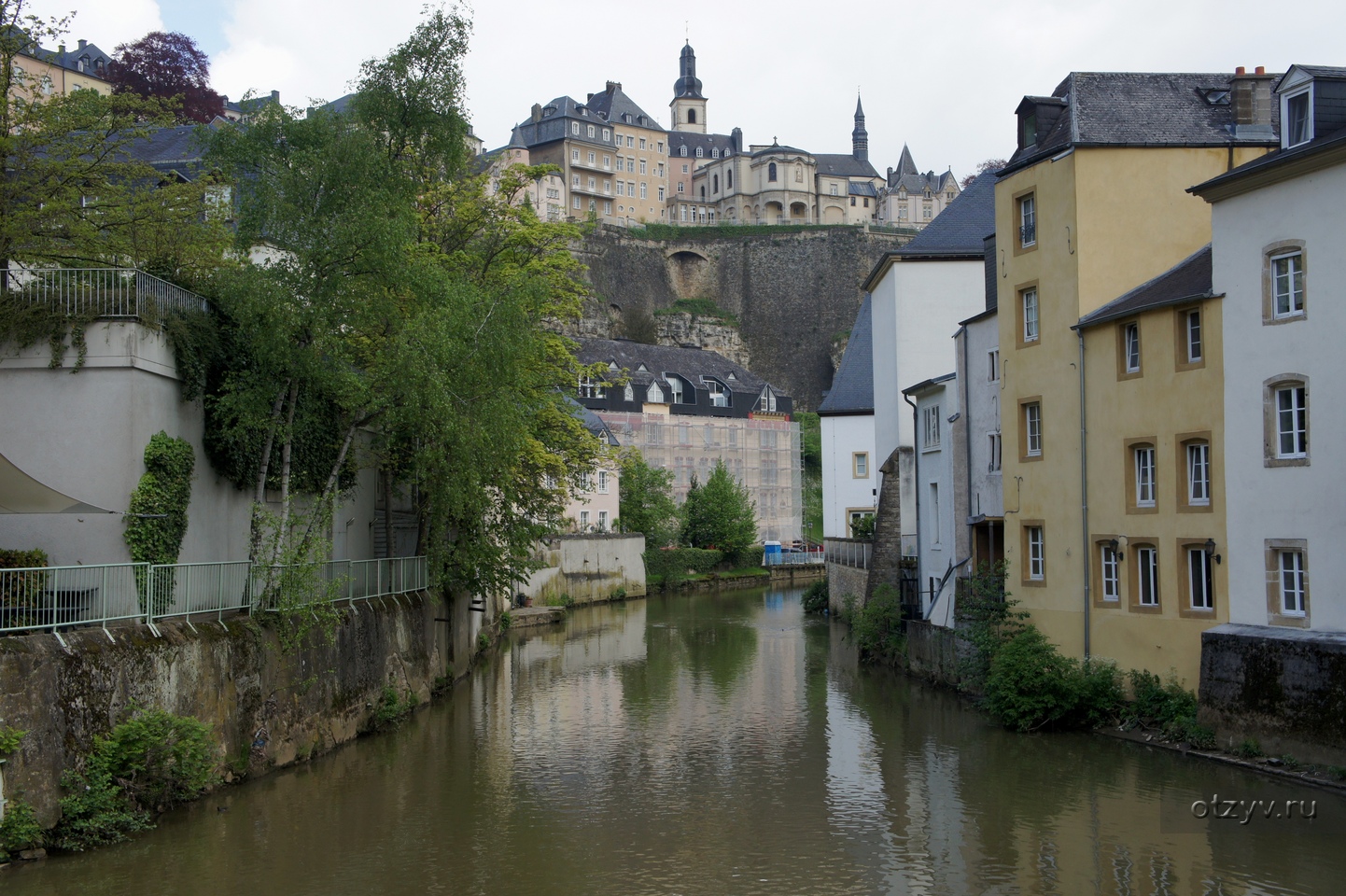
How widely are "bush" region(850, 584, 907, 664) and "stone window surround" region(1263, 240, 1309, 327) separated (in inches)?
548

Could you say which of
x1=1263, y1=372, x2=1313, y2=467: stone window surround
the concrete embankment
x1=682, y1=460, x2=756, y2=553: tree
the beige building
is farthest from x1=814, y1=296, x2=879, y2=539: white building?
the beige building

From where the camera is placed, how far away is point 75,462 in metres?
16.7

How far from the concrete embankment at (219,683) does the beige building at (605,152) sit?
284 ft

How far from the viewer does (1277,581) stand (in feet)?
58.6

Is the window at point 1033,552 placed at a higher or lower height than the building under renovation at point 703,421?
lower

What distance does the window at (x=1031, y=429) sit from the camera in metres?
23.2

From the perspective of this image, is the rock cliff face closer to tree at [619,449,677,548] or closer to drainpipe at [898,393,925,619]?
tree at [619,449,677,548]

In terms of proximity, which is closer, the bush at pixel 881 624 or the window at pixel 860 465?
the bush at pixel 881 624

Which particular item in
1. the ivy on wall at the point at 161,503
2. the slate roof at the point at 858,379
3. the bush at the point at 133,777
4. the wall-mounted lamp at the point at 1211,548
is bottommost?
the bush at the point at 133,777

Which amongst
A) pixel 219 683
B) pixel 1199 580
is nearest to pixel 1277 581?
pixel 1199 580

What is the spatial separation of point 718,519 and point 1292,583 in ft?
159

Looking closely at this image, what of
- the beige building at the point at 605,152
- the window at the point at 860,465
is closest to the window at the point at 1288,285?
the window at the point at 860,465

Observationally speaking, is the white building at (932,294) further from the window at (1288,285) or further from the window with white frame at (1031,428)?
the window at (1288,285)

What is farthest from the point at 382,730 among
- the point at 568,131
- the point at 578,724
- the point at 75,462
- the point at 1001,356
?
the point at 568,131
